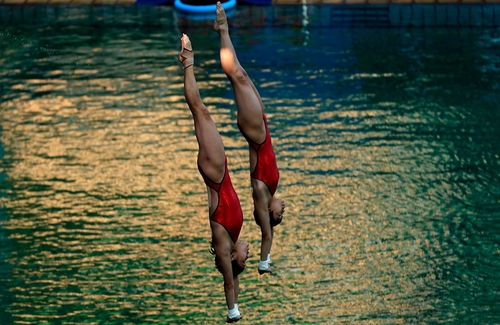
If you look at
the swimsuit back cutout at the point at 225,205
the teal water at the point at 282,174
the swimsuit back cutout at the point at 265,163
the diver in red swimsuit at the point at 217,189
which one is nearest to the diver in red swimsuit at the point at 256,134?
the swimsuit back cutout at the point at 265,163

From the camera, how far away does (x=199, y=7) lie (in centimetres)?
3391

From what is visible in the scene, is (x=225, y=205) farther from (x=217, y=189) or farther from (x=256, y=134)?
(x=256, y=134)

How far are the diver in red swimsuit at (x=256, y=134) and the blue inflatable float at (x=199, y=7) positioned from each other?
68.0 feet

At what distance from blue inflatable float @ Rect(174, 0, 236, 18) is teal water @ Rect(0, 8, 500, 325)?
1.48 m

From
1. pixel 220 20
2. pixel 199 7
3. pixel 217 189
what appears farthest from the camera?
pixel 199 7

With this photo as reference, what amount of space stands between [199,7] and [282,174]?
1242cm

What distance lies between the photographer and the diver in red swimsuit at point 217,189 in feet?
40.6

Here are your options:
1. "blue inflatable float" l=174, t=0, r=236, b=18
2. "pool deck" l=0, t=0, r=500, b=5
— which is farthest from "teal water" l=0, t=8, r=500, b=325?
"pool deck" l=0, t=0, r=500, b=5

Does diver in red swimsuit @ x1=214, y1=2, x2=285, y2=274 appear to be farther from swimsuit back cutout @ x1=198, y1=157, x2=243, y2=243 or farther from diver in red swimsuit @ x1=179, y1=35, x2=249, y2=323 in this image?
swimsuit back cutout @ x1=198, y1=157, x2=243, y2=243

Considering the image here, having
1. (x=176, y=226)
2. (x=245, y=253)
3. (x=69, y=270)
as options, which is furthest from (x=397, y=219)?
(x=245, y=253)

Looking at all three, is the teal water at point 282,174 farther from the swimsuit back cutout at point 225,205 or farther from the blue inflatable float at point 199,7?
the swimsuit back cutout at point 225,205

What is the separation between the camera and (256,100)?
12898 millimetres

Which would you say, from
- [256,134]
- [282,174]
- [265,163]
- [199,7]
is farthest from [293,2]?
[256,134]

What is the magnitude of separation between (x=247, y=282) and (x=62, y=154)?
7.22 m
